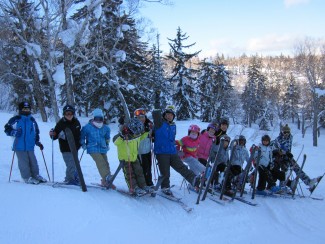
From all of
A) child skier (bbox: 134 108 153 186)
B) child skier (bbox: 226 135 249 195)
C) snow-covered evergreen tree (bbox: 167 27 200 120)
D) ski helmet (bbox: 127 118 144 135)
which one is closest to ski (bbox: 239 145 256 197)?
child skier (bbox: 226 135 249 195)

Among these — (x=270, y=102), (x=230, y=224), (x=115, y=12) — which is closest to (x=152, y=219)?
(x=230, y=224)

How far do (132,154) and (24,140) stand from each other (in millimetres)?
2241

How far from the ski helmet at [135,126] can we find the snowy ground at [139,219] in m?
1.25

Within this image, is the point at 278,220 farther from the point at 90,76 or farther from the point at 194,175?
the point at 90,76

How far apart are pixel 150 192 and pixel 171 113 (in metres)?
1.73

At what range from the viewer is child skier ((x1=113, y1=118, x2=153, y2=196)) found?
237 inches

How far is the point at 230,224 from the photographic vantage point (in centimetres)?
597

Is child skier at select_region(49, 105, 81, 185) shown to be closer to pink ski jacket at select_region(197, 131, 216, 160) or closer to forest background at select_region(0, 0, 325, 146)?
pink ski jacket at select_region(197, 131, 216, 160)

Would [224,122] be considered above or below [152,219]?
above

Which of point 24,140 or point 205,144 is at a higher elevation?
point 24,140

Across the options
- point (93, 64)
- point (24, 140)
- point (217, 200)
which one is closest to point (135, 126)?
point (24, 140)

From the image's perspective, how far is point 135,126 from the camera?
612cm

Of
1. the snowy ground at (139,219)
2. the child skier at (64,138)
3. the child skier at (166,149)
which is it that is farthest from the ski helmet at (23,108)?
the child skier at (166,149)

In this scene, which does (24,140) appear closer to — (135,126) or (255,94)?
(135,126)
